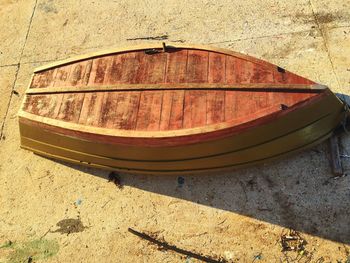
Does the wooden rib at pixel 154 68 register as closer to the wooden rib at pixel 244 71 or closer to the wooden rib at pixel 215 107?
the wooden rib at pixel 215 107

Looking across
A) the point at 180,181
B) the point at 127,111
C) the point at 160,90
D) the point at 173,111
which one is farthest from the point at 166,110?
the point at 180,181

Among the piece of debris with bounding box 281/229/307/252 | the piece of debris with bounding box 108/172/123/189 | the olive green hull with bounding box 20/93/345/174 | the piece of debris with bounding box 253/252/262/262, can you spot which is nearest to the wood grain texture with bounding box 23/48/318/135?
the olive green hull with bounding box 20/93/345/174

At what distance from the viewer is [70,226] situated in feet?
25.3

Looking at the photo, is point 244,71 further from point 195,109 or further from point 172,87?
point 172,87

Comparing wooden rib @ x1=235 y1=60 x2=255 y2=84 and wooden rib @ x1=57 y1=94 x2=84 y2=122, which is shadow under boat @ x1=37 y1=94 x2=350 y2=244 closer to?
wooden rib @ x1=57 y1=94 x2=84 y2=122

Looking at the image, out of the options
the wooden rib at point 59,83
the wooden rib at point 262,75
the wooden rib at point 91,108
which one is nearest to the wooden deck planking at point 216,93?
the wooden rib at point 262,75

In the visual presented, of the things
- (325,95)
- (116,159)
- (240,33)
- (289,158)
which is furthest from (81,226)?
(240,33)

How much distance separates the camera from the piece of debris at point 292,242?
7.04 meters

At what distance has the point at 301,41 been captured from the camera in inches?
374

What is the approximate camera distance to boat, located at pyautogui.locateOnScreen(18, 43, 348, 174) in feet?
22.7

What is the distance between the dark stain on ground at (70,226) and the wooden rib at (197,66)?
10.8 ft

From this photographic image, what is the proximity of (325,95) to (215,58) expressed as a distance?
2.01 meters

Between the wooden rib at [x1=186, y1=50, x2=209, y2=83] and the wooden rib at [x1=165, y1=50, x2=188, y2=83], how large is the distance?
0.09 m

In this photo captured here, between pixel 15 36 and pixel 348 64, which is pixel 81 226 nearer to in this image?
pixel 15 36
